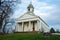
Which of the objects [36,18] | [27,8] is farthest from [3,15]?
[27,8]

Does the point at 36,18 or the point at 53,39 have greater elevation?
the point at 36,18

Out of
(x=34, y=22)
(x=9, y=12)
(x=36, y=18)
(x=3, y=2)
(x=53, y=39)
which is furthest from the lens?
(x=34, y=22)

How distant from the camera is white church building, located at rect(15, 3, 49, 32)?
4468 cm

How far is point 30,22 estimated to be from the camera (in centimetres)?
4619

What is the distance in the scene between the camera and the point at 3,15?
3553cm

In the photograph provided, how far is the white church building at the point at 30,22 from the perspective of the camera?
44.7 meters

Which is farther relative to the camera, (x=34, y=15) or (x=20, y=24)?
(x=20, y=24)

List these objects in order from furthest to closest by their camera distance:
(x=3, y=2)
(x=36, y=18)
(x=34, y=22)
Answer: (x=34, y=22) → (x=36, y=18) → (x=3, y=2)

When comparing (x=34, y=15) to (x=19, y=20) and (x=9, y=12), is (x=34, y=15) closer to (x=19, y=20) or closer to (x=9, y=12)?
(x=19, y=20)

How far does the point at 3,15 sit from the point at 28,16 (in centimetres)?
1122

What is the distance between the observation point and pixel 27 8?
160 ft

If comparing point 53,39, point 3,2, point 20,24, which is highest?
point 3,2

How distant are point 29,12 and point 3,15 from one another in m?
11.7

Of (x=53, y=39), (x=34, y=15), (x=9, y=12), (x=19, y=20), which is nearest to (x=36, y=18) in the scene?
(x=34, y=15)
